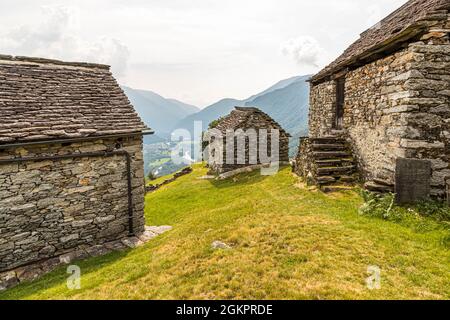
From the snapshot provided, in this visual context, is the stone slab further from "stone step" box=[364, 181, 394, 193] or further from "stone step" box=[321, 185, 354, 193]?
"stone step" box=[321, 185, 354, 193]

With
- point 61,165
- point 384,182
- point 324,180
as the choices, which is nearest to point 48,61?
point 61,165

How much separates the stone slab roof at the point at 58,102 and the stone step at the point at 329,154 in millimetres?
7493

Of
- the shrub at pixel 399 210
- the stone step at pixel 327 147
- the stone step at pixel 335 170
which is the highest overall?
the stone step at pixel 327 147

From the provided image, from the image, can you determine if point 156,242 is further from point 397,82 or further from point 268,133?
point 268,133

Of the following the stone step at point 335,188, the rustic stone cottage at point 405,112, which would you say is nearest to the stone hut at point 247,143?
the rustic stone cottage at point 405,112

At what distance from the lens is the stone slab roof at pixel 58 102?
9.45 m

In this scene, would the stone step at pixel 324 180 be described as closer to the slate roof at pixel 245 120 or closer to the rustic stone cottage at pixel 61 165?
the rustic stone cottage at pixel 61 165

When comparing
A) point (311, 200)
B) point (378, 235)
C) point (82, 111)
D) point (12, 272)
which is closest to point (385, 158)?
point (311, 200)

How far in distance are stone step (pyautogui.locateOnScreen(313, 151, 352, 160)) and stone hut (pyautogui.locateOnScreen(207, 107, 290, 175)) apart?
10.2 m

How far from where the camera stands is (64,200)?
9938 millimetres

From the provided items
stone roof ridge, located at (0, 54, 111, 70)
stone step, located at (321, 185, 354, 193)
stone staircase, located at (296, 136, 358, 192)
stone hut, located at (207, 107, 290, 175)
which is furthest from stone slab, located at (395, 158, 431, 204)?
stone hut, located at (207, 107, 290, 175)

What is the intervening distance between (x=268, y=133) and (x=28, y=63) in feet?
54.1

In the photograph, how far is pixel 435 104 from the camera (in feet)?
27.1

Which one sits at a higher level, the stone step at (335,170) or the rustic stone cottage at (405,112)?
the rustic stone cottage at (405,112)
